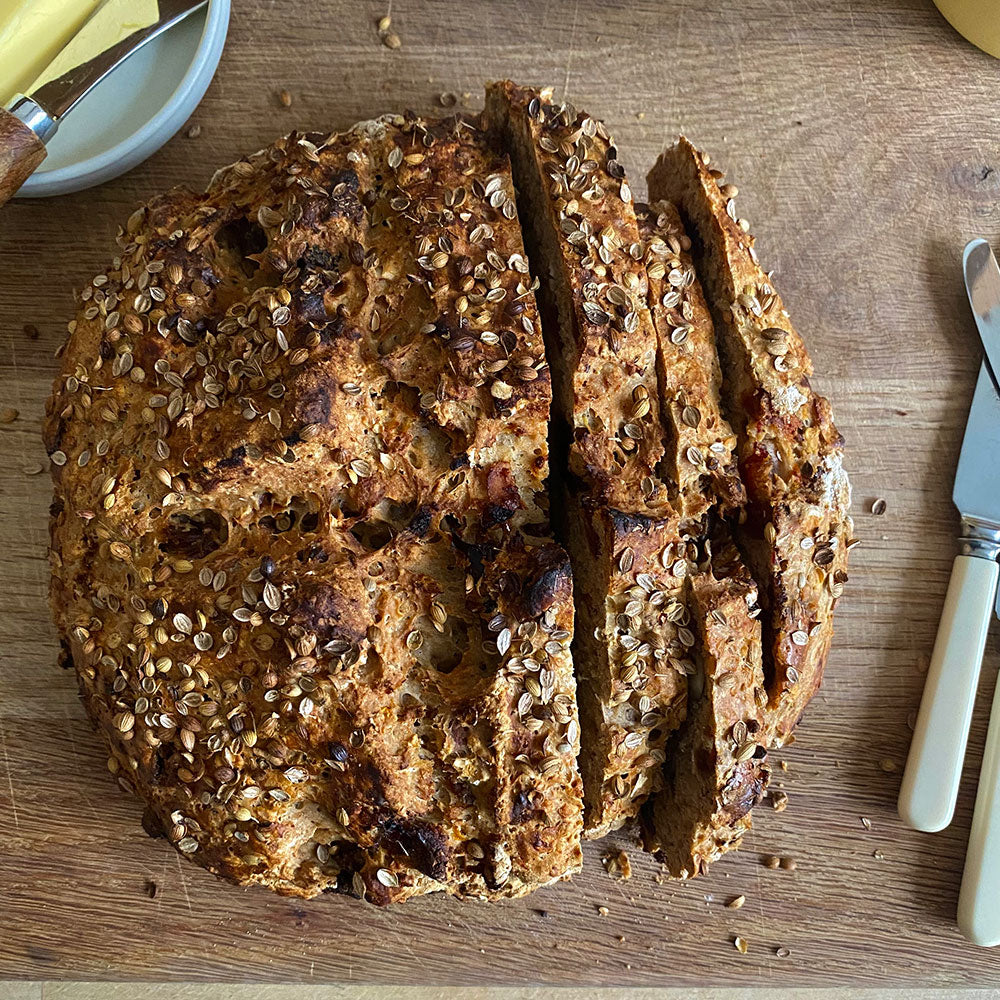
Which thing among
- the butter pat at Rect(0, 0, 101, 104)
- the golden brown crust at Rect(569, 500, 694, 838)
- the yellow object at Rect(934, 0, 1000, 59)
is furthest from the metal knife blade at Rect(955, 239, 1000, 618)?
the butter pat at Rect(0, 0, 101, 104)

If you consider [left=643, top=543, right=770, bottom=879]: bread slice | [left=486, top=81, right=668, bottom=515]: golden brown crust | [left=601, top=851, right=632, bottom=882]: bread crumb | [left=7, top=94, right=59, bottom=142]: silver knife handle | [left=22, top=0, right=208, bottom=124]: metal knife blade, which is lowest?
[left=601, top=851, right=632, bottom=882]: bread crumb

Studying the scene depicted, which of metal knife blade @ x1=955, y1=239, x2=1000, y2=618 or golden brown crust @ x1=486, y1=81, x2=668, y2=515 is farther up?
golden brown crust @ x1=486, y1=81, x2=668, y2=515

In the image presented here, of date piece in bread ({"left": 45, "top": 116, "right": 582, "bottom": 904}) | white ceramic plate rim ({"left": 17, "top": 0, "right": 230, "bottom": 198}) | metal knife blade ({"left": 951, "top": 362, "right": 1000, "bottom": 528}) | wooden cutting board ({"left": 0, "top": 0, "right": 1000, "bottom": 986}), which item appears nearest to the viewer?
date piece in bread ({"left": 45, "top": 116, "right": 582, "bottom": 904})

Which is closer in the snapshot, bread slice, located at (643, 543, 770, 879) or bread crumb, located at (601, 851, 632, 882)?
bread slice, located at (643, 543, 770, 879)

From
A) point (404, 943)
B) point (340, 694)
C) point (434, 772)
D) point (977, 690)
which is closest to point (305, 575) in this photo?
point (340, 694)

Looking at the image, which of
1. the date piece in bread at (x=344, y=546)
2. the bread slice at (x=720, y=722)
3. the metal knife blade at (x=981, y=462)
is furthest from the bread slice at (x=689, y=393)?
the metal knife blade at (x=981, y=462)

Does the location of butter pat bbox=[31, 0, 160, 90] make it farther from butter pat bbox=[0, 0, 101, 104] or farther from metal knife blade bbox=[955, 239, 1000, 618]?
metal knife blade bbox=[955, 239, 1000, 618]

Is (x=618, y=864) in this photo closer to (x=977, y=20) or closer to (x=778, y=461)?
(x=778, y=461)

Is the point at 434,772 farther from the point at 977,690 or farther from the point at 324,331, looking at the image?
the point at 977,690
